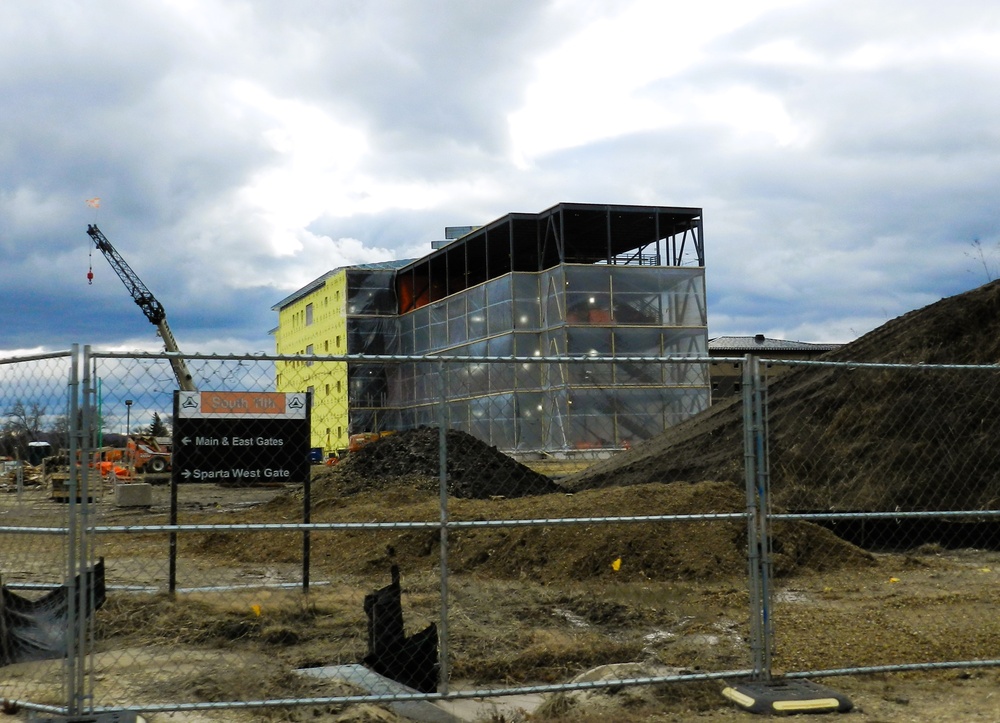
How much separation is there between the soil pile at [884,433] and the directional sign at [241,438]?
10540 mm

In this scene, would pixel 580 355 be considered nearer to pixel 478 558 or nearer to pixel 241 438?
pixel 478 558

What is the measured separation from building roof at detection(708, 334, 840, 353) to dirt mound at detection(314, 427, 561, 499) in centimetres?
5031

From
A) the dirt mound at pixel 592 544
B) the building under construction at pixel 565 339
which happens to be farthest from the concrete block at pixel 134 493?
the building under construction at pixel 565 339

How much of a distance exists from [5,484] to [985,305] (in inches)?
800

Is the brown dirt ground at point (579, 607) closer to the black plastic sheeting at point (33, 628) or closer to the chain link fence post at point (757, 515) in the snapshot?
the black plastic sheeting at point (33, 628)

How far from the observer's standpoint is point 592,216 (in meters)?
39.3

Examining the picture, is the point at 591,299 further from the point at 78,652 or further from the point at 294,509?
the point at 78,652

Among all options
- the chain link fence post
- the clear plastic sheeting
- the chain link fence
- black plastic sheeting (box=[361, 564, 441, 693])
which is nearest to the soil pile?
the chain link fence

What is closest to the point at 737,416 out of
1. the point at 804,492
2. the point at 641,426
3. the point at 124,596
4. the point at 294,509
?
the point at 804,492

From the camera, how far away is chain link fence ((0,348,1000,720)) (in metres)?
5.73

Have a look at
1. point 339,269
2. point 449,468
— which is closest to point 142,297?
point 339,269

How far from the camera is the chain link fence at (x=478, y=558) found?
18.8 feet

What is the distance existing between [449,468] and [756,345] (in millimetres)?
56024

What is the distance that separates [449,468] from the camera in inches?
810
